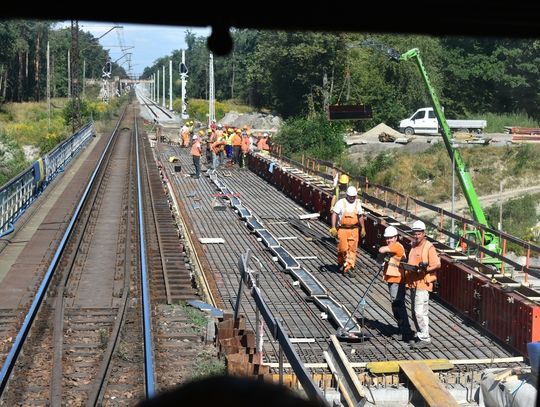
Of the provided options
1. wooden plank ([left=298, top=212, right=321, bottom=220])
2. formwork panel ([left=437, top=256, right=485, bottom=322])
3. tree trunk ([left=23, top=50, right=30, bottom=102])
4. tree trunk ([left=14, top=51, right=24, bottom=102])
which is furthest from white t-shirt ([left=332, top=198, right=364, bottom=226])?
tree trunk ([left=23, top=50, right=30, bottom=102])

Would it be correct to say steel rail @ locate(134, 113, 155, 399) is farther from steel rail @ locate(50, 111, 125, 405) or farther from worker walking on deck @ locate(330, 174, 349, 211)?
worker walking on deck @ locate(330, 174, 349, 211)

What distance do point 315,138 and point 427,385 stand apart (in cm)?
3023

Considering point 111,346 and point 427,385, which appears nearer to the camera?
point 427,385

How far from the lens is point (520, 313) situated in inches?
439

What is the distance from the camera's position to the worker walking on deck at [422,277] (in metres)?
11.2

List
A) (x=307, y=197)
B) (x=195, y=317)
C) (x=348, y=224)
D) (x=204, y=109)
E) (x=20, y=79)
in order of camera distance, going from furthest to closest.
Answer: (x=20, y=79)
(x=204, y=109)
(x=307, y=197)
(x=348, y=224)
(x=195, y=317)

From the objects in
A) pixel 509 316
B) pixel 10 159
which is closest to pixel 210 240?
pixel 509 316

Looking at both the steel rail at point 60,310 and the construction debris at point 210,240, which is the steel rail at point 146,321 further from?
the construction debris at point 210,240

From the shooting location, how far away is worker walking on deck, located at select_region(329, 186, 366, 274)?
49.4 ft

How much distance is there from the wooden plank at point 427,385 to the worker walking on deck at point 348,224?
188 inches

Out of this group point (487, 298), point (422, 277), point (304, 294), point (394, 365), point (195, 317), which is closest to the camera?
point (394, 365)

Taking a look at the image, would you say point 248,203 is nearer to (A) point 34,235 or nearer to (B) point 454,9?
(A) point 34,235

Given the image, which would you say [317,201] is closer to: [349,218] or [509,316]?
[349,218]

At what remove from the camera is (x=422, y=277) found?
37.3 feet
